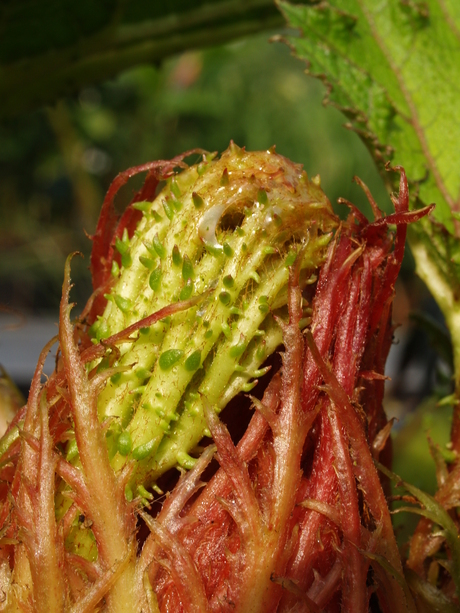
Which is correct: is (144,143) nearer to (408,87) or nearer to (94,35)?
(94,35)

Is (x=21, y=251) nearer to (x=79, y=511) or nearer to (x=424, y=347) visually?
(x=424, y=347)

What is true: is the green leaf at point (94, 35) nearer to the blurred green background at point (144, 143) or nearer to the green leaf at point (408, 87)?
the green leaf at point (408, 87)

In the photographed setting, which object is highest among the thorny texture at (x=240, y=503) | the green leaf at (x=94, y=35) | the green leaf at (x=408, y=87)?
the green leaf at (x=94, y=35)

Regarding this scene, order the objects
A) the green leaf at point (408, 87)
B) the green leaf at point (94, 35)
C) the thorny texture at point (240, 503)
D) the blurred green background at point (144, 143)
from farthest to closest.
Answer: the blurred green background at point (144, 143)
the green leaf at point (94, 35)
the green leaf at point (408, 87)
the thorny texture at point (240, 503)

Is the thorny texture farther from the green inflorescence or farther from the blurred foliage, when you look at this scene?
the blurred foliage

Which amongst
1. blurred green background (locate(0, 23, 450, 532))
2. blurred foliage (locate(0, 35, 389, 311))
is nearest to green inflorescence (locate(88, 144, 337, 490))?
blurred green background (locate(0, 23, 450, 532))

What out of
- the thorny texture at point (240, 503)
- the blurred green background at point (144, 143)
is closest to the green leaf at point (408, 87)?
the thorny texture at point (240, 503)

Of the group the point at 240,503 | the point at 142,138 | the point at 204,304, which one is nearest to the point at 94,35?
the point at 204,304
